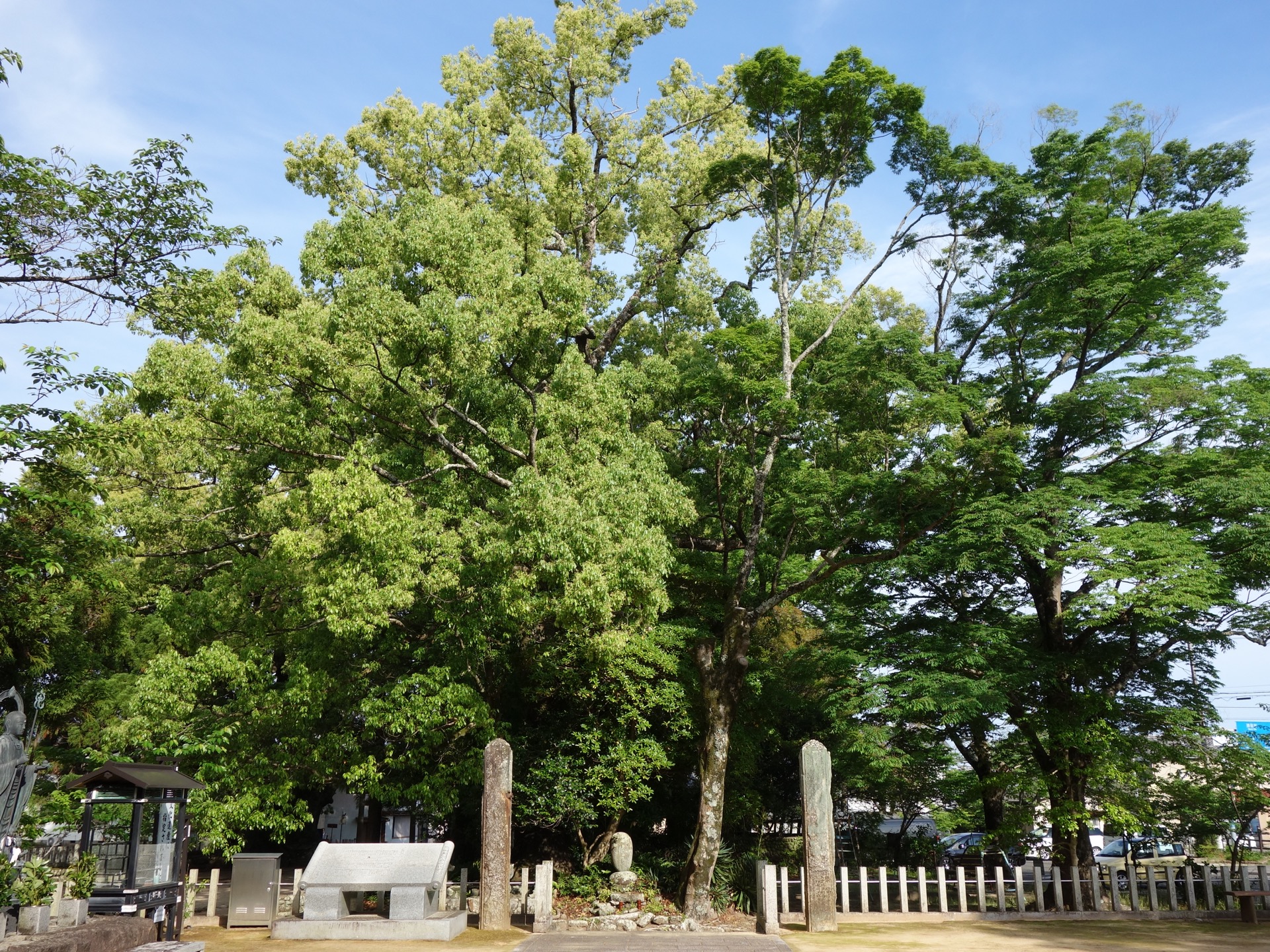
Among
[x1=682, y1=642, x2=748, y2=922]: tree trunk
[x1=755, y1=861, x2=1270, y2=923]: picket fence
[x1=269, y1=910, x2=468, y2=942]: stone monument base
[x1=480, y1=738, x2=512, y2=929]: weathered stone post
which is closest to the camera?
[x1=269, y1=910, x2=468, y2=942]: stone monument base

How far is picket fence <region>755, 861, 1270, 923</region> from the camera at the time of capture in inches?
504

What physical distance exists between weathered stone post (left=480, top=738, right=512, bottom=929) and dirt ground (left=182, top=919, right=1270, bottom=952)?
30 centimetres

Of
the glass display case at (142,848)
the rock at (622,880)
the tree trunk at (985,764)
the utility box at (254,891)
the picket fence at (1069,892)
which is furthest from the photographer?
the tree trunk at (985,764)

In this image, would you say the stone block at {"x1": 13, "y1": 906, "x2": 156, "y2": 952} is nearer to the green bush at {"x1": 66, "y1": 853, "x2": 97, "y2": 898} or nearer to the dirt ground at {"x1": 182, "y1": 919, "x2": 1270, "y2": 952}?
the green bush at {"x1": 66, "y1": 853, "x2": 97, "y2": 898}

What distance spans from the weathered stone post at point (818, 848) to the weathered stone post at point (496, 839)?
4031 mm

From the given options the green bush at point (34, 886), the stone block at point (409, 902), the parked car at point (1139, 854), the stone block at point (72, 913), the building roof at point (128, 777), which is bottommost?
the parked car at point (1139, 854)

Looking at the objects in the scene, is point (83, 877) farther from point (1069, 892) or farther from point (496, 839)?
point (1069, 892)

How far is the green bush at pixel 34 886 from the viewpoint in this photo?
344 inches

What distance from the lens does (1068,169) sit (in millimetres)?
16953

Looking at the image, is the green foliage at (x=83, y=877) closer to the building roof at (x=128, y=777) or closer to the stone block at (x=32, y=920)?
the stone block at (x=32, y=920)

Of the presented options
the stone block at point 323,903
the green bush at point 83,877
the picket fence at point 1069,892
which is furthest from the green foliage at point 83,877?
the picket fence at point 1069,892

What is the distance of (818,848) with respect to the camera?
11734 millimetres

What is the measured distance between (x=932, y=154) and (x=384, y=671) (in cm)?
1370

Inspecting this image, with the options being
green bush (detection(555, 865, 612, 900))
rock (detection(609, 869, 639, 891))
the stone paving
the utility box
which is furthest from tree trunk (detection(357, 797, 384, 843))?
the stone paving
